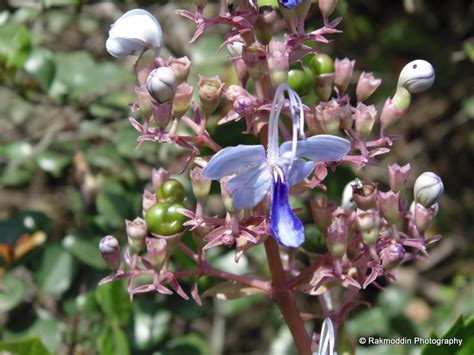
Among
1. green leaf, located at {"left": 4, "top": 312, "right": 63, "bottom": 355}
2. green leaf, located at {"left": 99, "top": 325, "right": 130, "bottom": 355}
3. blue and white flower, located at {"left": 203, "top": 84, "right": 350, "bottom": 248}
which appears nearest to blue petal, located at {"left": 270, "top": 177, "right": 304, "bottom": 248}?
blue and white flower, located at {"left": 203, "top": 84, "right": 350, "bottom": 248}

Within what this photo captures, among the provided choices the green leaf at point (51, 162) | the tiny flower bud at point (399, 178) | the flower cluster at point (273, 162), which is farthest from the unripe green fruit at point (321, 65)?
the green leaf at point (51, 162)

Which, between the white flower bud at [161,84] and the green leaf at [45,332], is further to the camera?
the green leaf at [45,332]

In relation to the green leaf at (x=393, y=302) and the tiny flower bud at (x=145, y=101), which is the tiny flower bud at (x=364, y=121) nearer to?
the tiny flower bud at (x=145, y=101)

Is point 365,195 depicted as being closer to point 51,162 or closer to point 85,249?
point 85,249

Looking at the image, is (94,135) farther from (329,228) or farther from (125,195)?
(329,228)

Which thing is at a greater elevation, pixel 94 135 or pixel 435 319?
pixel 94 135

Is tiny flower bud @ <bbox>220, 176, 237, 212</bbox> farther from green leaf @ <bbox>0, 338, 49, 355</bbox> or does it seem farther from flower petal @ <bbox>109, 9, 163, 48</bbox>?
green leaf @ <bbox>0, 338, 49, 355</bbox>

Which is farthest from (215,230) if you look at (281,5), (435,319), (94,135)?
(435,319)
